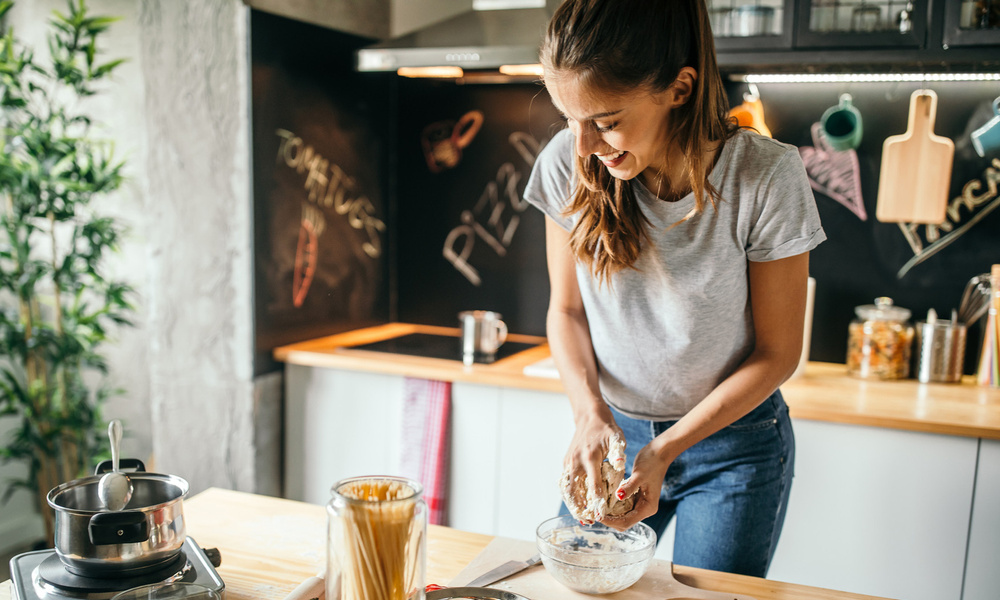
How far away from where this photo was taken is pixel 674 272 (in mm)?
1193

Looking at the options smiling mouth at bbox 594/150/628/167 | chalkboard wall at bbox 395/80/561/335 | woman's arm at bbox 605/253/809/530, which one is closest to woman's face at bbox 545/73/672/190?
smiling mouth at bbox 594/150/628/167

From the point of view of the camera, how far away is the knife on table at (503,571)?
3.03ft

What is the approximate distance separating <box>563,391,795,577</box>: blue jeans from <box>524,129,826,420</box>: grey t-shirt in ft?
0.25

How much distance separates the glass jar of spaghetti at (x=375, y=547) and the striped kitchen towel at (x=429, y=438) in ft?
4.32

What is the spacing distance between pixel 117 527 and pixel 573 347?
2.35 feet

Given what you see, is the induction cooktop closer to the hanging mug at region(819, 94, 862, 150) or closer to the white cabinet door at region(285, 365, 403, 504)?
the white cabinet door at region(285, 365, 403, 504)

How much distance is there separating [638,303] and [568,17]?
1.49ft

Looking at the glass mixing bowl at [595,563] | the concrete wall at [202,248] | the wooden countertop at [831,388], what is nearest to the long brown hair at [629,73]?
the glass mixing bowl at [595,563]

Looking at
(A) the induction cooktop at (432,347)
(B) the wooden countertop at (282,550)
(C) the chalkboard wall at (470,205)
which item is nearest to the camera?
(B) the wooden countertop at (282,550)

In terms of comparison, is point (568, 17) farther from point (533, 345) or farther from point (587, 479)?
point (533, 345)

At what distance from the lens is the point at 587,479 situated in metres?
1.03

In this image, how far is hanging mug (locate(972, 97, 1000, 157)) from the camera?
2.00m

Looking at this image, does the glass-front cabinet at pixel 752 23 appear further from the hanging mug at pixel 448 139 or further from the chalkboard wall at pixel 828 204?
the hanging mug at pixel 448 139

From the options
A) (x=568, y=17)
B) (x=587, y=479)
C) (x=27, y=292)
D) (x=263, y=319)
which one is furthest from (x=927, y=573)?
(x=27, y=292)
